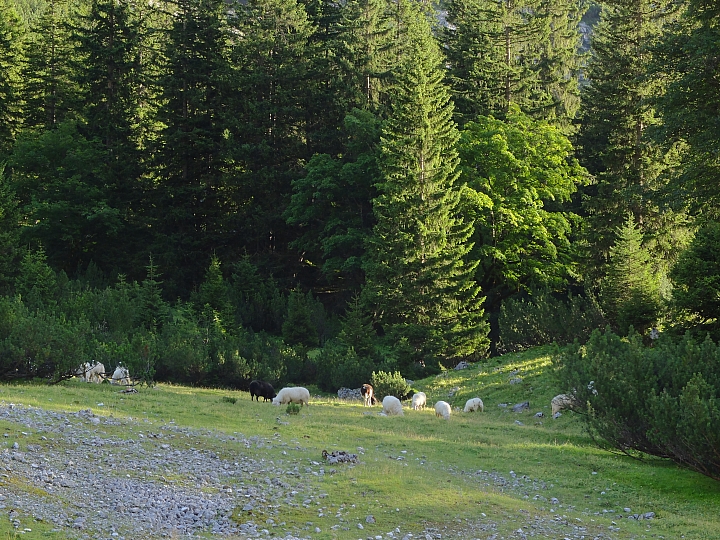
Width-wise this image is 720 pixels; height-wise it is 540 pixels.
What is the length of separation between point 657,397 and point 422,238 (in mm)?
23291

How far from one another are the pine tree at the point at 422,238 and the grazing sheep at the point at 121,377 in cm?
1506

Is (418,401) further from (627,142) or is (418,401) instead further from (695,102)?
(627,142)

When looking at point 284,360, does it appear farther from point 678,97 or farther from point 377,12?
point 377,12

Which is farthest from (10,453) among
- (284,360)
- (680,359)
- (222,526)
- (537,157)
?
(537,157)

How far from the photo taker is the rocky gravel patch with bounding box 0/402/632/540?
949cm

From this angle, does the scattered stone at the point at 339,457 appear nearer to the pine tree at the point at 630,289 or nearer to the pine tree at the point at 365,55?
the pine tree at the point at 630,289

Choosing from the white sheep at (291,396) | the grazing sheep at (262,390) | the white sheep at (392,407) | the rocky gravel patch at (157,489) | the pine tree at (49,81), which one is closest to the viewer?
the rocky gravel patch at (157,489)

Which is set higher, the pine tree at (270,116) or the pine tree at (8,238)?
the pine tree at (270,116)

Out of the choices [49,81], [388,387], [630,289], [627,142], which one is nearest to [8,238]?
[49,81]

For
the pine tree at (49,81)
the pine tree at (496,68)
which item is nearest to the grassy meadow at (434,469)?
the pine tree at (496,68)

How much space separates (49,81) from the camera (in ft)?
171

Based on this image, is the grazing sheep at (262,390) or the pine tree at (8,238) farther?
the pine tree at (8,238)

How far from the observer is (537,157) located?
41.8 metres

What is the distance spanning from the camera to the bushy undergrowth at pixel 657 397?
13605 millimetres
